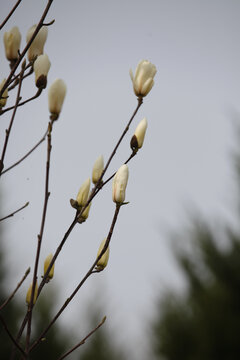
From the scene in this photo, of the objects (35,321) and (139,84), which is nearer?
(139,84)

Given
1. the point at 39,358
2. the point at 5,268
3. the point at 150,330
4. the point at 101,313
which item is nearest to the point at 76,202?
the point at 150,330

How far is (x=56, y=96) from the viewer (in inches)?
22.9

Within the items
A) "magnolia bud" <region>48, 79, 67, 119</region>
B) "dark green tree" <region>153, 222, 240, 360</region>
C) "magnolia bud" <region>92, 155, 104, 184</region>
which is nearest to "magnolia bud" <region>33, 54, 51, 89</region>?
"magnolia bud" <region>48, 79, 67, 119</region>

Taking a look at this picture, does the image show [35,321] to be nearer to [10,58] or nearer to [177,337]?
[177,337]

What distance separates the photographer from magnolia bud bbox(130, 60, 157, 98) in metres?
0.66

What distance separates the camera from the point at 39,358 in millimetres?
5402

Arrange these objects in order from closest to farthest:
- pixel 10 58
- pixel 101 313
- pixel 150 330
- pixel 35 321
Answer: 1. pixel 10 58
2. pixel 150 330
3. pixel 35 321
4. pixel 101 313

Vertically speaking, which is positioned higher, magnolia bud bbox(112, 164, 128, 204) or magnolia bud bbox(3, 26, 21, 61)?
magnolia bud bbox(3, 26, 21, 61)

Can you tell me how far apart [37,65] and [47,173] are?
0.58 feet

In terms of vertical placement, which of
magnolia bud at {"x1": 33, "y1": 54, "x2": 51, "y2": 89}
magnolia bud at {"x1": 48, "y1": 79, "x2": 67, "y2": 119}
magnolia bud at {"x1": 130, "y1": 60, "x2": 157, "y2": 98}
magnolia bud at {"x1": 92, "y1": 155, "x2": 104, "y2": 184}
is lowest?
magnolia bud at {"x1": 92, "y1": 155, "x2": 104, "y2": 184}

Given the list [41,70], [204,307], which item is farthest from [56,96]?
[204,307]

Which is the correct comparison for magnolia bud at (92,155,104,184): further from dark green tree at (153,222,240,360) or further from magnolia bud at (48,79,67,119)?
dark green tree at (153,222,240,360)

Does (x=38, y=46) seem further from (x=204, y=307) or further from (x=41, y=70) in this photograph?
(x=204, y=307)

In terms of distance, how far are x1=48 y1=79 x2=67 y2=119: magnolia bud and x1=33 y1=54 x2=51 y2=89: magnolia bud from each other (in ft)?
0.10
